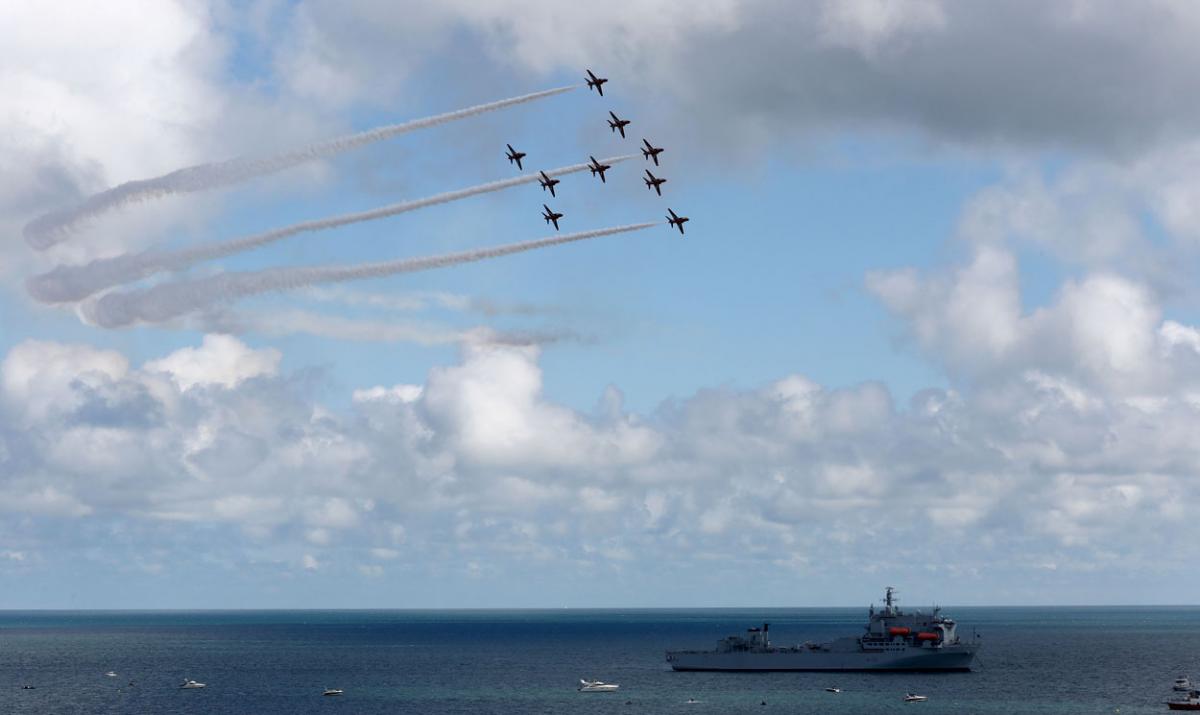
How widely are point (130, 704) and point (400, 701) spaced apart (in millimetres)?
39031

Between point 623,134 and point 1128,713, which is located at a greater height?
point 623,134

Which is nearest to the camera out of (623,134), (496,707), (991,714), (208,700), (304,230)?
(304,230)

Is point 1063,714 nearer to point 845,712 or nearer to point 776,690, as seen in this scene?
point 845,712

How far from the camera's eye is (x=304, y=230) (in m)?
130

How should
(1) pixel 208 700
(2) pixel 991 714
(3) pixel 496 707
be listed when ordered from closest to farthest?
(2) pixel 991 714 → (3) pixel 496 707 → (1) pixel 208 700

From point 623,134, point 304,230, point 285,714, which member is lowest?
point 285,714

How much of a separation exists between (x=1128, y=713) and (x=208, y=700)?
12882 centimetres

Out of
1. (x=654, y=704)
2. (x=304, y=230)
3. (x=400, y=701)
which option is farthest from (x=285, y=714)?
(x=304, y=230)

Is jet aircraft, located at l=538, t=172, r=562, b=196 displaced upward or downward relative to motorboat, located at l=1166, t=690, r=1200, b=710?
upward

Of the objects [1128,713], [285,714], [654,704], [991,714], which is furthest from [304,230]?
[1128,713]

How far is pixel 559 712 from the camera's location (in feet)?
548

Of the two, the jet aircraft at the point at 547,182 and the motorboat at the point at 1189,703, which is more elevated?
the jet aircraft at the point at 547,182

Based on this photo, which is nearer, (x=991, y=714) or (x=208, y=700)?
(x=991, y=714)

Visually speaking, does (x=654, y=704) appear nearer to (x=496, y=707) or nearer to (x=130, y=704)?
(x=496, y=707)
